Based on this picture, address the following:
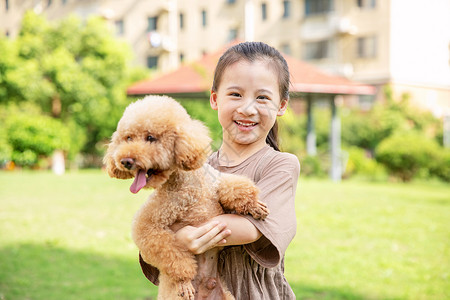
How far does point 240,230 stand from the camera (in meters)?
1.45

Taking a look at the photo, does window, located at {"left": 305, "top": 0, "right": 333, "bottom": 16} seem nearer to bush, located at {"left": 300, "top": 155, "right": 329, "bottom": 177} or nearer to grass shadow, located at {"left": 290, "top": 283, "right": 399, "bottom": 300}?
bush, located at {"left": 300, "top": 155, "right": 329, "bottom": 177}

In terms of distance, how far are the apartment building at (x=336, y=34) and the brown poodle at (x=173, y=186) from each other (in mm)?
16450

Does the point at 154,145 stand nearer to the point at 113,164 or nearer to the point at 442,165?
the point at 113,164

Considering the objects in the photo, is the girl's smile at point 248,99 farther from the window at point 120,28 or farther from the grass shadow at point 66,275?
the window at point 120,28

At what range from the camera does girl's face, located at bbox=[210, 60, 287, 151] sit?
160 centimetres

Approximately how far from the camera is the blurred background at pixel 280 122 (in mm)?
4961

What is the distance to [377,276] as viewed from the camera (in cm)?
473

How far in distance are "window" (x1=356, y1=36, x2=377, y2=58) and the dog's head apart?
20891mm

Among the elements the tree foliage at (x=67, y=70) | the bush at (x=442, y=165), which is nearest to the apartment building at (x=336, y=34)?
the tree foliage at (x=67, y=70)

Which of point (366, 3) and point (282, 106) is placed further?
point (366, 3)

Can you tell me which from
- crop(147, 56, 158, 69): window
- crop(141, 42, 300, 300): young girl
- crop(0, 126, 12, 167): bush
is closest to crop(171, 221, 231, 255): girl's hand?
crop(141, 42, 300, 300): young girl

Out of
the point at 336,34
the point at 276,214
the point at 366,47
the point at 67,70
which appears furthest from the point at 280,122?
the point at 366,47

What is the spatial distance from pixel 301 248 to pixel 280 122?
12.3 ft

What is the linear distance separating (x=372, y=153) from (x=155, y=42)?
41.3 feet
